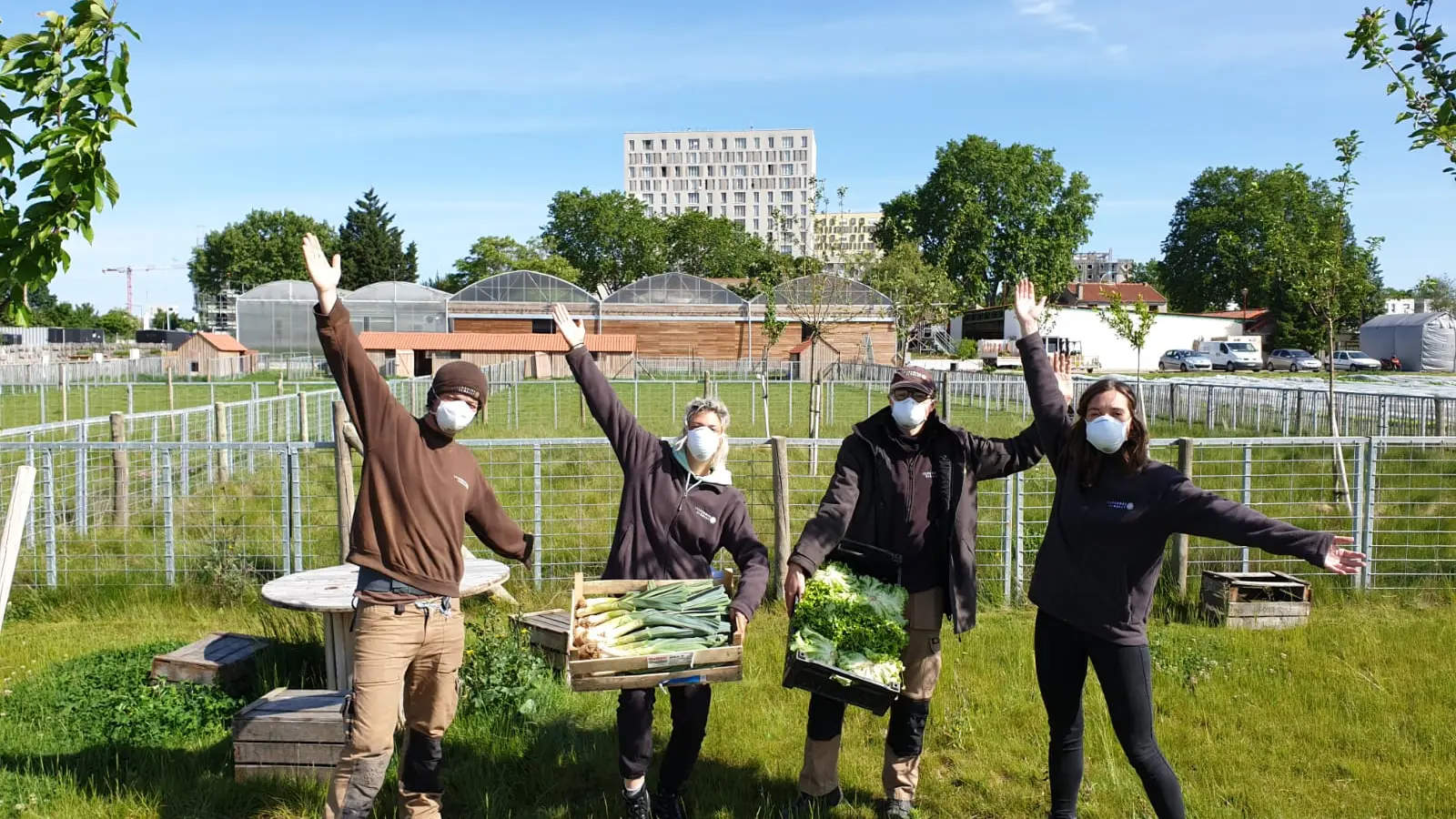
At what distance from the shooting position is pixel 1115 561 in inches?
161

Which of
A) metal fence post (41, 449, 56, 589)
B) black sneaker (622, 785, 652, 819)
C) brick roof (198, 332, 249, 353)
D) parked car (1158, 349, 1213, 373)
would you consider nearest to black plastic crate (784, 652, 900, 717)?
black sneaker (622, 785, 652, 819)

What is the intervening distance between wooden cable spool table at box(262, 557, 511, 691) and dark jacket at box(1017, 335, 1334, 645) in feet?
9.43

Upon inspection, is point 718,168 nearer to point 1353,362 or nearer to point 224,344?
point 224,344

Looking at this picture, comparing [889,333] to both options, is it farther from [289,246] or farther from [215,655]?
[289,246]

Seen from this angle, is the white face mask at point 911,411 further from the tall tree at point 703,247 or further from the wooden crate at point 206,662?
the tall tree at point 703,247

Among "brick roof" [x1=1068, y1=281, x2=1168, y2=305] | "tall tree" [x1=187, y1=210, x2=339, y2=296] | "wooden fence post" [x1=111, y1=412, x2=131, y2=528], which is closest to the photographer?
"wooden fence post" [x1=111, y1=412, x2=131, y2=528]

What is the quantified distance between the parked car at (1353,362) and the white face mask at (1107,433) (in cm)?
5875

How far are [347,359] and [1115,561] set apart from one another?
3.23 meters

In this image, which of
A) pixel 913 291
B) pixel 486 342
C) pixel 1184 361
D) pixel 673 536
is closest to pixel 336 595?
pixel 673 536

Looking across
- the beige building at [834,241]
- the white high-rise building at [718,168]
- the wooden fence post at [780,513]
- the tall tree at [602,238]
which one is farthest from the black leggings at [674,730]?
the white high-rise building at [718,168]

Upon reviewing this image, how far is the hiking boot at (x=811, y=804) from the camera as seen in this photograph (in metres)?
4.82

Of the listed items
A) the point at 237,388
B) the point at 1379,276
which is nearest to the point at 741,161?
the point at 1379,276

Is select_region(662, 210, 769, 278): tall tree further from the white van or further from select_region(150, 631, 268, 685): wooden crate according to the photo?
select_region(150, 631, 268, 685): wooden crate

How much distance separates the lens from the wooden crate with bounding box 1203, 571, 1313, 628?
809cm
